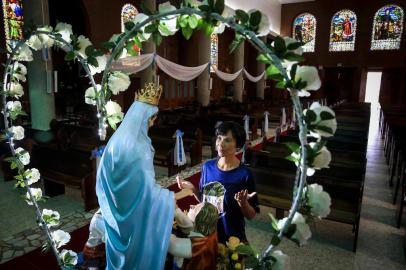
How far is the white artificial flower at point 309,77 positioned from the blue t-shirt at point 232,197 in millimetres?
953

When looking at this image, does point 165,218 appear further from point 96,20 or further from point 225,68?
point 225,68

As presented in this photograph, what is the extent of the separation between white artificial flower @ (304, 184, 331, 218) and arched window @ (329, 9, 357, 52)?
23.2m

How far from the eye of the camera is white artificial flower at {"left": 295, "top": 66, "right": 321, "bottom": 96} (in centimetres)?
123

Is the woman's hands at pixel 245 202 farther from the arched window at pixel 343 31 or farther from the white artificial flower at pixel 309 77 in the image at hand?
the arched window at pixel 343 31

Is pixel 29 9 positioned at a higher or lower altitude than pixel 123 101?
higher

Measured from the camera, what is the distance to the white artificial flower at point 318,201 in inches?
51.1

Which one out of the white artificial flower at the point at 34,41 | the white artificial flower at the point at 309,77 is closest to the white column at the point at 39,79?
the white artificial flower at the point at 34,41

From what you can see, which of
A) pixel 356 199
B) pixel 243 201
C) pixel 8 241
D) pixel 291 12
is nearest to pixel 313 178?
pixel 356 199

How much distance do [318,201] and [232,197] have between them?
0.84 m

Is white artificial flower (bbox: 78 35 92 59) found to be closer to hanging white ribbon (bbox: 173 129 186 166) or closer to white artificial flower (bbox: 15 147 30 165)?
white artificial flower (bbox: 15 147 30 165)

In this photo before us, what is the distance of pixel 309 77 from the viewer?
124 cm

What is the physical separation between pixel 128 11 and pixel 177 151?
9973mm

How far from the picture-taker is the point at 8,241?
141 inches

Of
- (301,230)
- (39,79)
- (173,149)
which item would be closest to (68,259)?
(301,230)
